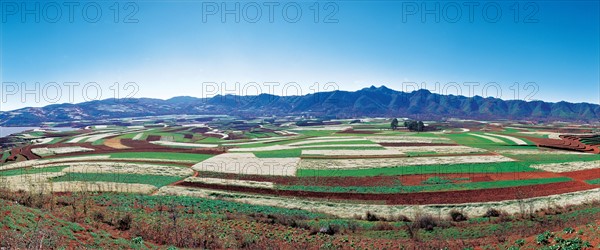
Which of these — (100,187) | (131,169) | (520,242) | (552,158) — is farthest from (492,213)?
(131,169)

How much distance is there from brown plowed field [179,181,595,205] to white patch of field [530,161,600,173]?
332 inches

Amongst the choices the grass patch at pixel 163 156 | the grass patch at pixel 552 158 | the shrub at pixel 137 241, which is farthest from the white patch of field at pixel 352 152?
the shrub at pixel 137 241

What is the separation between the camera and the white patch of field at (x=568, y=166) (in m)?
42.9

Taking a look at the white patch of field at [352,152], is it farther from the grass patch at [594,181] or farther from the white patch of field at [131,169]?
the grass patch at [594,181]

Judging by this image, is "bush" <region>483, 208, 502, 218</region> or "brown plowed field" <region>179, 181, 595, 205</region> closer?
"bush" <region>483, 208, 502, 218</region>

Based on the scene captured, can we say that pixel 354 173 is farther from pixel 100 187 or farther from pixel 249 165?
pixel 100 187

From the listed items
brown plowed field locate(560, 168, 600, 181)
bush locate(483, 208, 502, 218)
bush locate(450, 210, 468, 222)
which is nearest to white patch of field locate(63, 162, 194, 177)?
bush locate(450, 210, 468, 222)

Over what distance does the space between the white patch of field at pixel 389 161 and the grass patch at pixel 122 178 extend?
20.7 metres

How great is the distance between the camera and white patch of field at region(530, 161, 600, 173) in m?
42.9

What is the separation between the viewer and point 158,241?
17578 mm

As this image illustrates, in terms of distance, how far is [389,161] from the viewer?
50.9 meters

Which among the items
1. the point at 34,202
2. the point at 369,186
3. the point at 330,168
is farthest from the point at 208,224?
the point at 330,168

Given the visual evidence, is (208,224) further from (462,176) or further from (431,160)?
(431,160)

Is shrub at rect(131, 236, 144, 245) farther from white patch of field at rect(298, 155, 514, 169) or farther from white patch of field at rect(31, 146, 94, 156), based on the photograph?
white patch of field at rect(31, 146, 94, 156)
